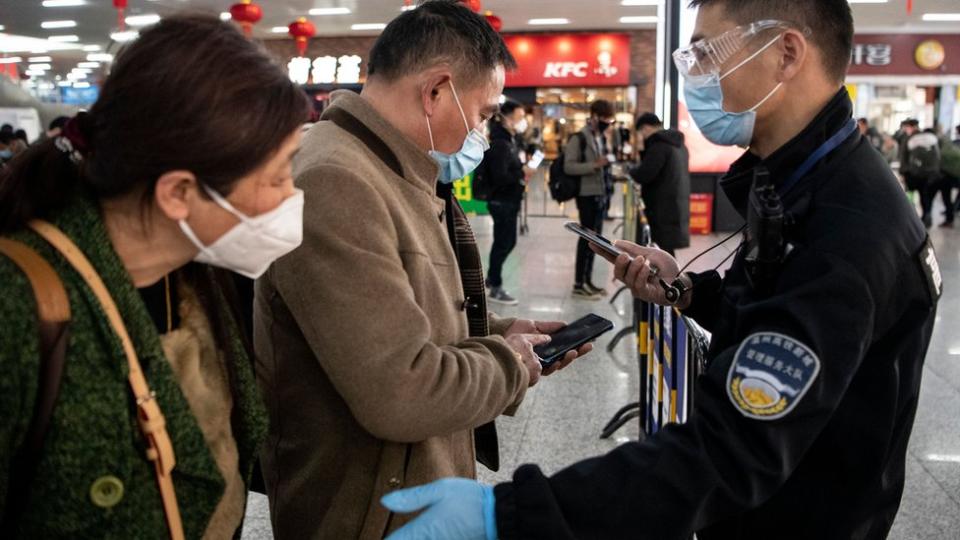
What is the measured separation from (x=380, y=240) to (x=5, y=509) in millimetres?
649

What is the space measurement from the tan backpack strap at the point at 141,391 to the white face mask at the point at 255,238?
149mm

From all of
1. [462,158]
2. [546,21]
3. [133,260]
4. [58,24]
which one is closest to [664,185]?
[462,158]

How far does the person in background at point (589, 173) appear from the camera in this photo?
22.2ft

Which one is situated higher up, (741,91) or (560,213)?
(741,91)

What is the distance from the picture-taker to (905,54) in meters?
19.4

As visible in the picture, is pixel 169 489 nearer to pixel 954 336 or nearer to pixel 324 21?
pixel 954 336

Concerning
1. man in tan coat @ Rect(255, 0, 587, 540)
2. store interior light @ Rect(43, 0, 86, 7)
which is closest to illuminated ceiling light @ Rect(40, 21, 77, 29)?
store interior light @ Rect(43, 0, 86, 7)

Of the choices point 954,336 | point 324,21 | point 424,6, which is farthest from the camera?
point 324,21

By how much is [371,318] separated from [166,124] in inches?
17.0

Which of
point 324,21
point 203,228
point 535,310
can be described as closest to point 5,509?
point 203,228

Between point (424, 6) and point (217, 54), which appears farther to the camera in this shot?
point (424, 6)

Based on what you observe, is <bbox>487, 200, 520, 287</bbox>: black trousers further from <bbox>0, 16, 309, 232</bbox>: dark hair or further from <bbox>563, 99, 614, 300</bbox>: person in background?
<bbox>0, 16, 309, 232</bbox>: dark hair

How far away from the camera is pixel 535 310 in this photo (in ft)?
20.6

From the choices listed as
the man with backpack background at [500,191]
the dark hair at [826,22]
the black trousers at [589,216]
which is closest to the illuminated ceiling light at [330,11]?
the man with backpack background at [500,191]
